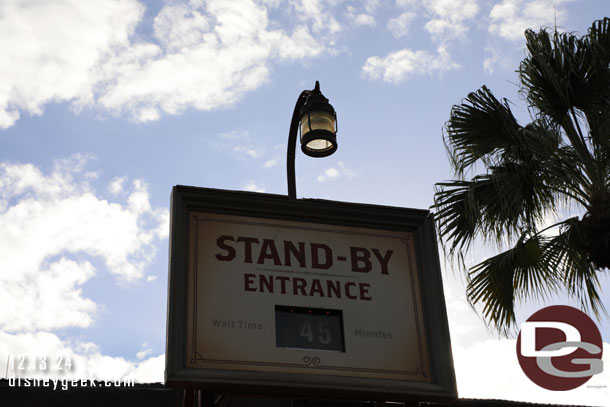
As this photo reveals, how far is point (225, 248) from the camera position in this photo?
6062 mm

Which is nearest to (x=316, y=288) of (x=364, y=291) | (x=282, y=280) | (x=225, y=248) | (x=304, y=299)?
(x=304, y=299)

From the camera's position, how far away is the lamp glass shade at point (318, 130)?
22.2 feet

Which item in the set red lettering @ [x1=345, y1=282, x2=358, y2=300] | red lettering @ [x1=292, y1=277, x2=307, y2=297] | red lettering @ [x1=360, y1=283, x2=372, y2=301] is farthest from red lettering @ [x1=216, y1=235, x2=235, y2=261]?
red lettering @ [x1=360, y1=283, x2=372, y2=301]

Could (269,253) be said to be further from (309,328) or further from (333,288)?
(309,328)

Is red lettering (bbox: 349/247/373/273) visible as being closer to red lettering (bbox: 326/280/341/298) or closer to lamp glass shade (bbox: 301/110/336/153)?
red lettering (bbox: 326/280/341/298)

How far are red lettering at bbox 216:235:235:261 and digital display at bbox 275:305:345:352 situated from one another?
1.82 ft

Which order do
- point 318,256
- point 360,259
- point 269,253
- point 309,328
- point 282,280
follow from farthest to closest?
point 360,259 → point 318,256 → point 269,253 → point 282,280 → point 309,328

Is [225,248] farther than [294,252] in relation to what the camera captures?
No

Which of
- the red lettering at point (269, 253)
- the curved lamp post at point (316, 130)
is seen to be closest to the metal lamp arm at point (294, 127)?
the curved lamp post at point (316, 130)

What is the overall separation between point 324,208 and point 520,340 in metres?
4.67

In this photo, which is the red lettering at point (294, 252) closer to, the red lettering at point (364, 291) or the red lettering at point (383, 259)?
the red lettering at point (364, 291)

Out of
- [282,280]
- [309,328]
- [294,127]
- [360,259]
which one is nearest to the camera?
[309,328]

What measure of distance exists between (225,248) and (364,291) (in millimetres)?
1213

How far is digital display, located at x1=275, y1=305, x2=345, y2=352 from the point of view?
19.0 ft
